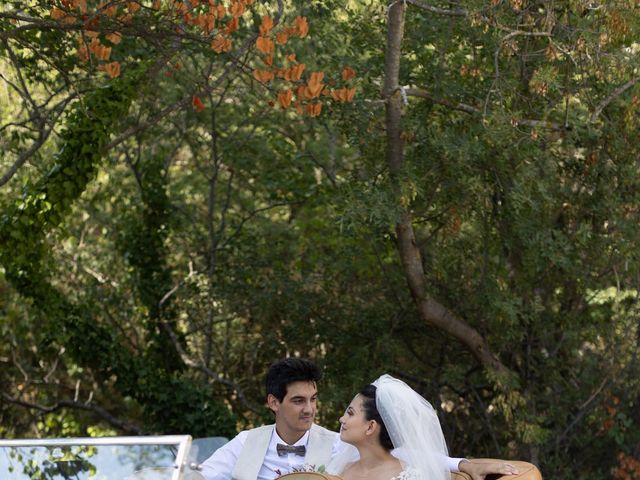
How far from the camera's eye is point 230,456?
17.4ft

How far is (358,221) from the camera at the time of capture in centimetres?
841

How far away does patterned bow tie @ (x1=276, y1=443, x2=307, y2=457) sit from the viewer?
530 centimetres

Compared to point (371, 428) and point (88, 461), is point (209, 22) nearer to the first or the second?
point (371, 428)

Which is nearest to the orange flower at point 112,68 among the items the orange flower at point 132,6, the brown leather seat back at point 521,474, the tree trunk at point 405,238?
the orange flower at point 132,6

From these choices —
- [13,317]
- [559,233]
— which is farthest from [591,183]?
[13,317]

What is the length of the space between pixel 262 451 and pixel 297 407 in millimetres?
284

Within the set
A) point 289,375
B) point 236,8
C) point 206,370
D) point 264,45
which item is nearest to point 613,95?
point 264,45

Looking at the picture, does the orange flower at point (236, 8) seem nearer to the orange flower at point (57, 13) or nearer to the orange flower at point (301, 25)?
the orange flower at point (301, 25)

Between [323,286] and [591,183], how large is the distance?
9.39ft

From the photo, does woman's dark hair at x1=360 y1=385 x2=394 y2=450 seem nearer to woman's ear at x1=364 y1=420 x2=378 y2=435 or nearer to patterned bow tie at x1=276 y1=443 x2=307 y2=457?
woman's ear at x1=364 y1=420 x2=378 y2=435

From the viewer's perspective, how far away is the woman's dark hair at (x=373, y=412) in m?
4.76

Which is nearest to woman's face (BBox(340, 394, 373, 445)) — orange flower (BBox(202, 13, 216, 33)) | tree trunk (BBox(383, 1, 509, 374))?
tree trunk (BBox(383, 1, 509, 374))

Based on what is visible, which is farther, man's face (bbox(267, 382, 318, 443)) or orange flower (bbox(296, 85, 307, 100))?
orange flower (bbox(296, 85, 307, 100))

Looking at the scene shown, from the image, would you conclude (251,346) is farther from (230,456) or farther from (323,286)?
(230,456)
